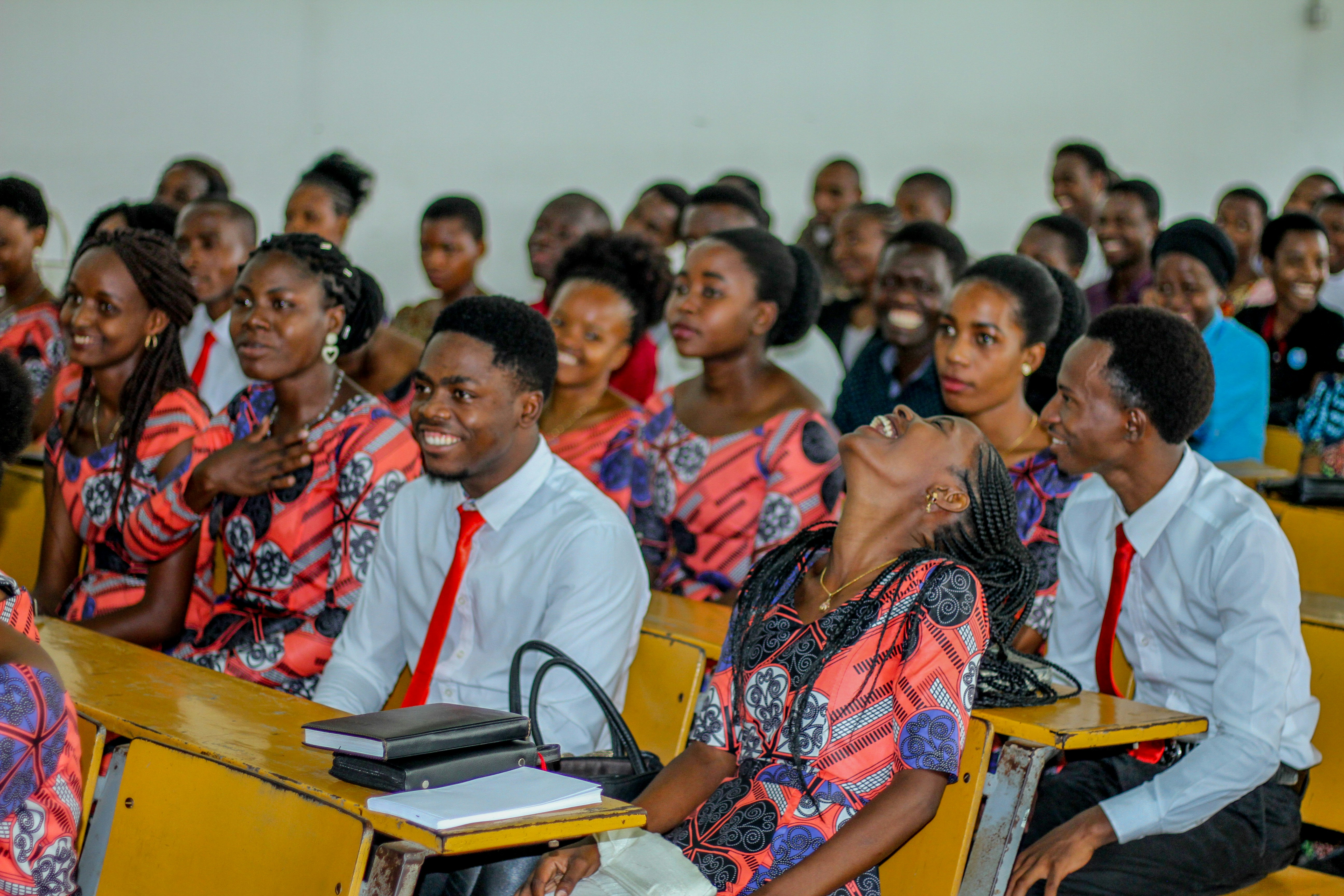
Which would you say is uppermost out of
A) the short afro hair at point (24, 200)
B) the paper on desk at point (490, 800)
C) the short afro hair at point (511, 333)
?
the short afro hair at point (511, 333)

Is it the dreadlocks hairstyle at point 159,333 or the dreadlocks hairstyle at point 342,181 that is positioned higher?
the dreadlocks hairstyle at point 342,181

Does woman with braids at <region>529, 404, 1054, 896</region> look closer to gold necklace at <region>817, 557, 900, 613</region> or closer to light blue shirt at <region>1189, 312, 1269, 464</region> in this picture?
gold necklace at <region>817, 557, 900, 613</region>

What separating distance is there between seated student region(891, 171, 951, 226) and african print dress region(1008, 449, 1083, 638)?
362 centimetres

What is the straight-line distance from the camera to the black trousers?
2.20 m

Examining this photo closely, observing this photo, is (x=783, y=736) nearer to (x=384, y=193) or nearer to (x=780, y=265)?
(x=780, y=265)

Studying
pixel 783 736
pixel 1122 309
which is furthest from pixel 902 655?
pixel 1122 309

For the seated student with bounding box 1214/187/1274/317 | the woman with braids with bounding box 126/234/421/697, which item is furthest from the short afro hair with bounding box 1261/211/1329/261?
the woman with braids with bounding box 126/234/421/697

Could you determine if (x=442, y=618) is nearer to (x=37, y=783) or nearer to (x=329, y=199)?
(x=37, y=783)

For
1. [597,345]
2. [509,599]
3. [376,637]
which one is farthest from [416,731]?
[597,345]

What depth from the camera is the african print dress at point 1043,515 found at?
2.82 metres

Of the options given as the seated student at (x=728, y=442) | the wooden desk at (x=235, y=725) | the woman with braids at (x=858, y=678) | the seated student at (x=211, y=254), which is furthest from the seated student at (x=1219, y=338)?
the wooden desk at (x=235, y=725)

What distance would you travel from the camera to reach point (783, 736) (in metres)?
1.99

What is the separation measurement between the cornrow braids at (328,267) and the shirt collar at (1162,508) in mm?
1761

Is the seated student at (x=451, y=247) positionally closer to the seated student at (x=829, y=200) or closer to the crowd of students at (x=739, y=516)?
the crowd of students at (x=739, y=516)
